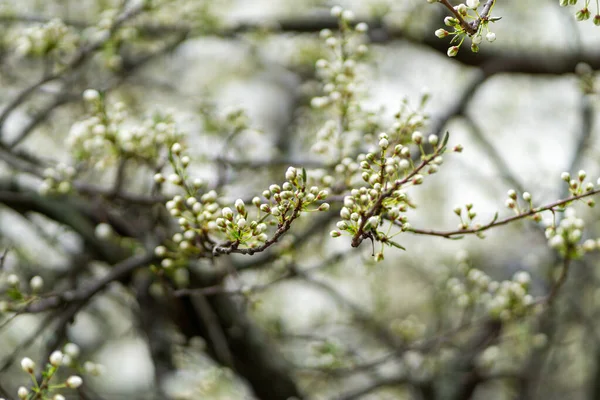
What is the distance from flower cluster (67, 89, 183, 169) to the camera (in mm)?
3082

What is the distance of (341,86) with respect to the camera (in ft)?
9.96

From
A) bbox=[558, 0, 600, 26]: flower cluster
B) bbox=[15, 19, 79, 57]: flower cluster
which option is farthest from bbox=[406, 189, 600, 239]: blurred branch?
bbox=[15, 19, 79, 57]: flower cluster

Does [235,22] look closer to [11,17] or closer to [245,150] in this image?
[245,150]

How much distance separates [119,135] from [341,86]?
126 centimetres

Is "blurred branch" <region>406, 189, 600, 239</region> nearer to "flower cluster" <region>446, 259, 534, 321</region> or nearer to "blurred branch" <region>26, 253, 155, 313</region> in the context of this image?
"flower cluster" <region>446, 259, 534, 321</region>

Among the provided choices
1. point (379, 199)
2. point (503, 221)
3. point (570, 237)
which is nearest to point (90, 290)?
point (379, 199)

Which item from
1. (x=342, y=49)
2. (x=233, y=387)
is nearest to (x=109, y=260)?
(x=233, y=387)

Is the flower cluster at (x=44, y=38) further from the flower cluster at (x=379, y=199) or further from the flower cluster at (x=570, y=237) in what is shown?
the flower cluster at (x=570, y=237)

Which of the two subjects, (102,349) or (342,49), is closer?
(342,49)

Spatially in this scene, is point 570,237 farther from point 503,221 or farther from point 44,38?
point 44,38

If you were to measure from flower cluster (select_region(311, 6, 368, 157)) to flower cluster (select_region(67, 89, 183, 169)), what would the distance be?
82 cm

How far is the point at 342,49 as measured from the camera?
2996mm

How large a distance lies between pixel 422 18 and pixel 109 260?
14.0ft

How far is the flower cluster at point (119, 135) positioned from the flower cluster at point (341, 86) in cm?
82
